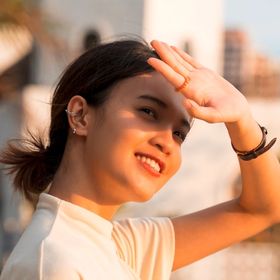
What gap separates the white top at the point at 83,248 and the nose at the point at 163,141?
0.21 metres

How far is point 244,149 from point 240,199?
27 centimetres

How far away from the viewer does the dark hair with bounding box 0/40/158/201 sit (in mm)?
2572

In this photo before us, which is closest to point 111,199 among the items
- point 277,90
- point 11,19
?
point 11,19

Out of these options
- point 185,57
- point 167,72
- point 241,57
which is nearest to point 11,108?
point 185,57

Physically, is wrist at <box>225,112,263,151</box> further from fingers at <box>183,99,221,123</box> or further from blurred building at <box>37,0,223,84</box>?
blurred building at <box>37,0,223,84</box>

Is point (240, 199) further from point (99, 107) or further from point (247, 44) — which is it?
point (247, 44)

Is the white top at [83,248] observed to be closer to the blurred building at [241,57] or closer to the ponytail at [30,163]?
the ponytail at [30,163]

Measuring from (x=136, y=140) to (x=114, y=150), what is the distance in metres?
0.05

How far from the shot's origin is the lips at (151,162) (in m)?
2.47

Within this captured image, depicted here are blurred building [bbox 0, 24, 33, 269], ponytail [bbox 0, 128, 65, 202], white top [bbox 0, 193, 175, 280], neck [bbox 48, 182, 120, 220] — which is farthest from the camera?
blurred building [bbox 0, 24, 33, 269]

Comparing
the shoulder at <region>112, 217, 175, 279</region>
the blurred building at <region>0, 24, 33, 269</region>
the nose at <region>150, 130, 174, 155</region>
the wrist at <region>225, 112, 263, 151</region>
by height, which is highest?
the nose at <region>150, 130, 174, 155</region>

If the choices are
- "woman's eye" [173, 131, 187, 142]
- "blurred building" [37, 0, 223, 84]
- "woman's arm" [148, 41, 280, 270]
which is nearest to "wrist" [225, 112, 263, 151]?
"woman's arm" [148, 41, 280, 270]

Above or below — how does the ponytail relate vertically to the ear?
below

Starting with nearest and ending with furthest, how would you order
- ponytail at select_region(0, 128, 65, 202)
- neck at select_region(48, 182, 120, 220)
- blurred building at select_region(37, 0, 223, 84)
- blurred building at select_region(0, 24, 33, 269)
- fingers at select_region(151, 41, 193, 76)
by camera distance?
fingers at select_region(151, 41, 193, 76) < neck at select_region(48, 182, 120, 220) < ponytail at select_region(0, 128, 65, 202) < blurred building at select_region(0, 24, 33, 269) < blurred building at select_region(37, 0, 223, 84)
